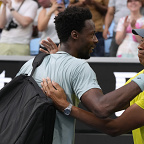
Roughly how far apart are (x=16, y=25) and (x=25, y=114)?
11.5ft

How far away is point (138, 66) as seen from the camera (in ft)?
14.4

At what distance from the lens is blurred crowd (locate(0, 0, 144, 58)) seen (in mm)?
5410

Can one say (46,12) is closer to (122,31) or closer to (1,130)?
(122,31)

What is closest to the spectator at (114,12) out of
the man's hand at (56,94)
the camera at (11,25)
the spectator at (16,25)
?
the spectator at (16,25)

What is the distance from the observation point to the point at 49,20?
221 inches

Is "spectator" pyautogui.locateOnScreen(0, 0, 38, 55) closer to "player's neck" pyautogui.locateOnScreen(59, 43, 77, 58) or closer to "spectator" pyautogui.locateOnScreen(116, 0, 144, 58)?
"spectator" pyautogui.locateOnScreen(116, 0, 144, 58)

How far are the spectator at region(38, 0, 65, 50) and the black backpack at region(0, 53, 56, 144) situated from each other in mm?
3026

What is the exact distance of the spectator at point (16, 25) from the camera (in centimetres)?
557

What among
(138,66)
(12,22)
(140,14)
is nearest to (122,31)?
(140,14)

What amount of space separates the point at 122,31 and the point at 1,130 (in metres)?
3.29

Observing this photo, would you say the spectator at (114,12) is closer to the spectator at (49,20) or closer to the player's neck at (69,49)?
the spectator at (49,20)

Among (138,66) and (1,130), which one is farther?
(138,66)

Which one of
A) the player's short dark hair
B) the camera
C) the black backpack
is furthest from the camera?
the camera

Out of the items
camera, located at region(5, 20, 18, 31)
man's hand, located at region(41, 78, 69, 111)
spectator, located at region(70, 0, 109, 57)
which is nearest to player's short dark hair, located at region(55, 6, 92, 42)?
man's hand, located at region(41, 78, 69, 111)
